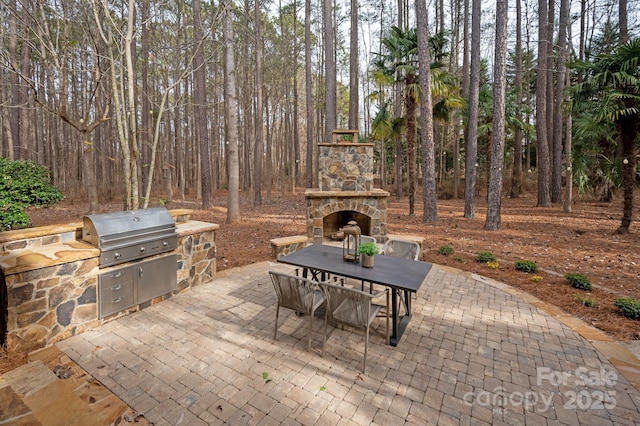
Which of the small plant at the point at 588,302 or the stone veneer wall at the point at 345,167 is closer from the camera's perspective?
the small plant at the point at 588,302

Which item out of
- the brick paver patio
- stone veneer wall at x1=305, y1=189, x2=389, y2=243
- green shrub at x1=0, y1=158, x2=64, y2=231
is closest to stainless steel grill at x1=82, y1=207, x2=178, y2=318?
the brick paver patio

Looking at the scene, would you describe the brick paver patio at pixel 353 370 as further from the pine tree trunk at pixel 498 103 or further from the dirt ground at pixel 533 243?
the pine tree trunk at pixel 498 103

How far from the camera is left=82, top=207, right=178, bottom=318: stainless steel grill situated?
3.41 metres

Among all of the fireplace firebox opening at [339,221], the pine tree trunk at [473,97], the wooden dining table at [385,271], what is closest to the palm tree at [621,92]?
the pine tree trunk at [473,97]

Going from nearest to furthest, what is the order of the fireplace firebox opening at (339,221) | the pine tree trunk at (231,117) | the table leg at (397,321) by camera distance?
the table leg at (397,321), the fireplace firebox opening at (339,221), the pine tree trunk at (231,117)

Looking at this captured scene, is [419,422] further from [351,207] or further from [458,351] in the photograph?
[351,207]

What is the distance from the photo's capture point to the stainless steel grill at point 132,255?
11.2 feet

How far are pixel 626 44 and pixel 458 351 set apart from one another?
27.1 feet

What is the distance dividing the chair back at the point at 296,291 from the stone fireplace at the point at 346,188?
386cm

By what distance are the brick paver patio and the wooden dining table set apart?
28 cm

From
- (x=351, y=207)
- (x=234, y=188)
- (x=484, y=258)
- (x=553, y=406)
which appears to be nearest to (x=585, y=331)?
(x=553, y=406)

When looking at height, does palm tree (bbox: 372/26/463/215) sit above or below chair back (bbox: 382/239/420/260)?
above

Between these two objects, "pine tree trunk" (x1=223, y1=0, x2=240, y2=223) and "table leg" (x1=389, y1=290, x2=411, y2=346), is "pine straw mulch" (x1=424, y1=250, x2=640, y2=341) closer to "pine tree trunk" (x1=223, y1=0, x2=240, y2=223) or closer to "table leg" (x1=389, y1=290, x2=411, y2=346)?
"table leg" (x1=389, y1=290, x2=411, y2=346)

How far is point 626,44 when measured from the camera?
21.6 feet
